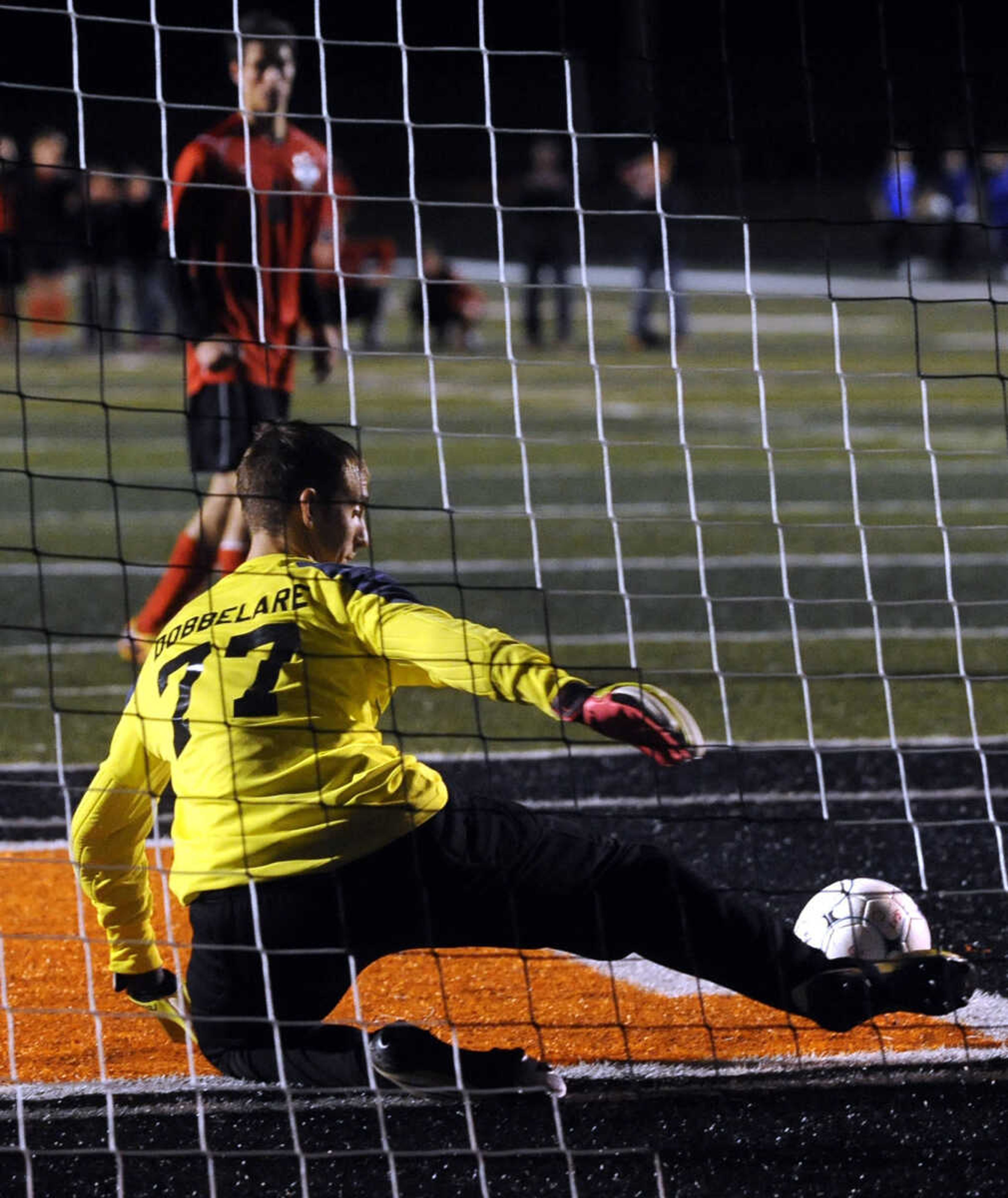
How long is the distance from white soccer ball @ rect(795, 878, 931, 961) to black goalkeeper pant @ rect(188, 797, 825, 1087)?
288 millimetres

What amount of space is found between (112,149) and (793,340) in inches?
485

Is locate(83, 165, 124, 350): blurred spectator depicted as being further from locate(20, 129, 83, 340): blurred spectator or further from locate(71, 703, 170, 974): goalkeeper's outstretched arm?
locate(71, 703, 170, 974): goalkeeper's outstretched arm

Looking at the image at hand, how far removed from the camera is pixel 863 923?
154 inches

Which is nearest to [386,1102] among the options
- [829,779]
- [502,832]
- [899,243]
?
[502,832]

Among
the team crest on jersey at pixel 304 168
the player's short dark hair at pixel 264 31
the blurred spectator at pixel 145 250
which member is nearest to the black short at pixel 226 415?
the team crest on jersey at pixel 304 168

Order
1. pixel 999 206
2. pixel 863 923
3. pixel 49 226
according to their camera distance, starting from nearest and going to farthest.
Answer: pixel 863 923, pixel 49 226, pixel 999 206

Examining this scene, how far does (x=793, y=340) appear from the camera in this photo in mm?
21484

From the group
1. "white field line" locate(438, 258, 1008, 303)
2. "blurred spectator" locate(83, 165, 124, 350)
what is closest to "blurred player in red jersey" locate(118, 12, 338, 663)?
"blurred spectator" locate(83, 165, 124, 350)

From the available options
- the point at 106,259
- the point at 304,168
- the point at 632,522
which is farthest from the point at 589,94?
the point at 304,168

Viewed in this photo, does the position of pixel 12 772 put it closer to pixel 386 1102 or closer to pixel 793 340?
pixel 386 1102

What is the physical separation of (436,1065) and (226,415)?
12.6 feet

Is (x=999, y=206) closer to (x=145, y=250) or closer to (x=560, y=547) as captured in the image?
(x=145, y=250)

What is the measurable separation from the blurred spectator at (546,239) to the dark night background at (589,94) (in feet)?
14.6

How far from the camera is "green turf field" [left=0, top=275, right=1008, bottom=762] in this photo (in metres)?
6.57
